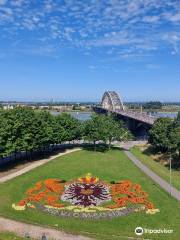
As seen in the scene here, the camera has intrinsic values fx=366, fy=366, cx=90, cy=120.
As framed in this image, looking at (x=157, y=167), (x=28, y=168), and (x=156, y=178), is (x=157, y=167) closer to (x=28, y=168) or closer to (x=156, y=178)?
(x=156, y=178)

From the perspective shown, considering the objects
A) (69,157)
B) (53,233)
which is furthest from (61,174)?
(53,233)

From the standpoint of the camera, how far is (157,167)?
80.9 meters

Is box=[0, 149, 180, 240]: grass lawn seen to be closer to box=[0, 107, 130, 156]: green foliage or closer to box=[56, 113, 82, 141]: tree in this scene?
box=[0, 107, 130, 156]: green foliage

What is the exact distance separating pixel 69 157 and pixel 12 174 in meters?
22.3

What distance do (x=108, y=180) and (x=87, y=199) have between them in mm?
13415

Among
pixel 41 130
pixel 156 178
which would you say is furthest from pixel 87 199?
pixel 41 130

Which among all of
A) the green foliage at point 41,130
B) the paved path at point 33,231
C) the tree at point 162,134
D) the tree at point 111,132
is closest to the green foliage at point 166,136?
the tree at point 162,134

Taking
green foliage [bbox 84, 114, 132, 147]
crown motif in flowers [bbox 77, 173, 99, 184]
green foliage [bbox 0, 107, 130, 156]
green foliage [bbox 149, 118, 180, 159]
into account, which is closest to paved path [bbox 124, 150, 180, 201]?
green foliage [bbox 149, 118, 180, 159]

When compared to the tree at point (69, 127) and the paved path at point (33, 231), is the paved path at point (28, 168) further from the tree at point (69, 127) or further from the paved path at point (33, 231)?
the paved path at point (33, 231)

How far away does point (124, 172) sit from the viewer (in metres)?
75.6

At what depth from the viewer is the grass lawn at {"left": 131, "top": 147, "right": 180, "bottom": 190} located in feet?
224

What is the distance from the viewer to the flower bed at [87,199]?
51188 millimetres

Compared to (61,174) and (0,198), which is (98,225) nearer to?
(0,198)

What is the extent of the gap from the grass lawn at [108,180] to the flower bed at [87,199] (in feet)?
5.09
